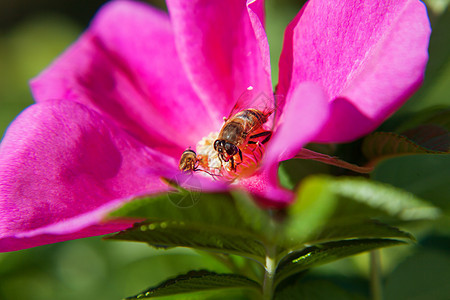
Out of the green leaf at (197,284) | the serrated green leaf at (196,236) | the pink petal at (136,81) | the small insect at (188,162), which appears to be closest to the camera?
the serrated green leaf at (196,236)

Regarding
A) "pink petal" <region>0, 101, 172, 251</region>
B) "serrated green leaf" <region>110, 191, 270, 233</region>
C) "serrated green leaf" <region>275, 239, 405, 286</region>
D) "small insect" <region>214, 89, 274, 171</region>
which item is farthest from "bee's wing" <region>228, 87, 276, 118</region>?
"serrated green leaf" <region>110, 191, 270, 233</region>

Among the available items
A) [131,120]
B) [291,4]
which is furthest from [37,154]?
[291,4]

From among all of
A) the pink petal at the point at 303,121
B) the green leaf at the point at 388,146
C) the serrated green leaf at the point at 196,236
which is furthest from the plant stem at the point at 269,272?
the green leaf at the point at 388,146

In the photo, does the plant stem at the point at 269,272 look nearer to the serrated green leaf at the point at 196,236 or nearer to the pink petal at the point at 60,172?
the serrated green leaf at the point at 196,236

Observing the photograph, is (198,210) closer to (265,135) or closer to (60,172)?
(60,172)

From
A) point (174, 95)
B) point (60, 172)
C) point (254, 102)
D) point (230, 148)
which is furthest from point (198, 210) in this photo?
point (174, 95)

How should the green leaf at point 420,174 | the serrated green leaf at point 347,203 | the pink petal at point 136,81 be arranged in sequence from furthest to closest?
1. the pink petal at point 136,81
2. the green leaf at point 420,174
3. the serrated green leaf at point 347,203
